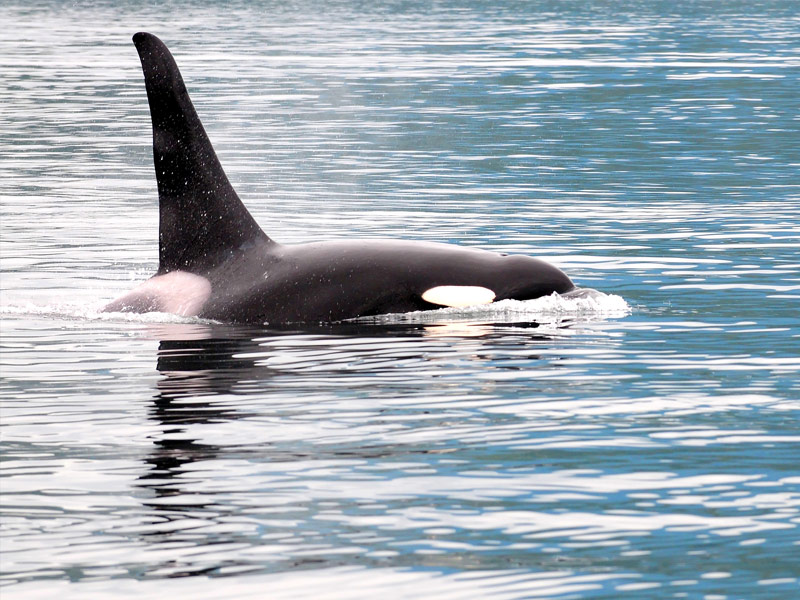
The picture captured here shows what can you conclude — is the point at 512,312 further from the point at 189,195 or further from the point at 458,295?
the point at 189,195

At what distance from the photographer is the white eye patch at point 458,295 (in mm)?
13438

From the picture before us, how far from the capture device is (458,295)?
13484 millimetres

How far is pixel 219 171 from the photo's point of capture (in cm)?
1405

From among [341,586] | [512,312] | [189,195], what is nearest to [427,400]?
[512,312]

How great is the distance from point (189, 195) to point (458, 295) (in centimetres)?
225

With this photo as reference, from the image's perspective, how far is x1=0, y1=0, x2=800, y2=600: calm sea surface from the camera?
24.8 ft

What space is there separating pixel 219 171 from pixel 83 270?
361cm

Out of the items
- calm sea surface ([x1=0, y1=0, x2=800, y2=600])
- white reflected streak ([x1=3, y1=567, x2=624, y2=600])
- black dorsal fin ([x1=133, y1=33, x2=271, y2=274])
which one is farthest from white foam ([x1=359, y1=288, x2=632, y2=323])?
white reflected streak ([x1=3, y1=567, x2=624, y2=600])

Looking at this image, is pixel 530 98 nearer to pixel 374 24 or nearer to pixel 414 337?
pixel 414 337

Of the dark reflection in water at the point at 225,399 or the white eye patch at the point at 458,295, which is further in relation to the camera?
the white eye patch at the point at 458,295

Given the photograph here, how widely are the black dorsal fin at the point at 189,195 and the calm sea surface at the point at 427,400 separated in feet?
1.98

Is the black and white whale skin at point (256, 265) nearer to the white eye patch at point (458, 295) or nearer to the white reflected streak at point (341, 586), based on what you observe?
the white eye patch at point (458, 295)

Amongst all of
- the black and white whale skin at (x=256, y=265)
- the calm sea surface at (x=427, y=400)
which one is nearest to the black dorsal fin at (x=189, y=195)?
the black and white whale skin at (x=256, y=265)

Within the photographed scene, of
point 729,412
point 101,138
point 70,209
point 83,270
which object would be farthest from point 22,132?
point 729,412
